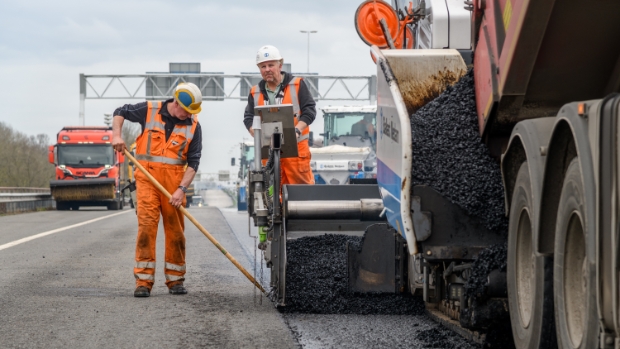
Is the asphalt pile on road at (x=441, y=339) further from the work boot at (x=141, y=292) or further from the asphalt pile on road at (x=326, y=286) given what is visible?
the work boot at (x=141, y=292)

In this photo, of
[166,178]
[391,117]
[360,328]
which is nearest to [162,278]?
[166,178]

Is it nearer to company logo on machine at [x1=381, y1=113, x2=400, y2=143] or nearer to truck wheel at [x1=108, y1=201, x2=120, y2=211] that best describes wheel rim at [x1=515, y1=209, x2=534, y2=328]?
company logo on machine at [x1=381, y1=113, x2=400, y2=143]

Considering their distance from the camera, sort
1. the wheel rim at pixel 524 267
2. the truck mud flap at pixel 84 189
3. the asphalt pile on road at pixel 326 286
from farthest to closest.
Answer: the truck mud flap at pixel 84 189
the asphalt pile on road at pixel 326 286
the wheel rim at pixel 524 267

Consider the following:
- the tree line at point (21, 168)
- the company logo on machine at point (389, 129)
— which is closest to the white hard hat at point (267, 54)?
the company logo on machine at point (389, 129)

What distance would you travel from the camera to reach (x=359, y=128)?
26875 millimetres

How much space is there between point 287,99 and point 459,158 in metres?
3.05

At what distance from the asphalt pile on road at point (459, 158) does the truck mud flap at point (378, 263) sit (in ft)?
4.47

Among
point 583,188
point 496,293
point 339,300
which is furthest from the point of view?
point 339,300

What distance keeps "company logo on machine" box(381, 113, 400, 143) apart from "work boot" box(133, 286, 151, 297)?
2.61 meters

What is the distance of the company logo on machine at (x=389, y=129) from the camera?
4958 millimetres

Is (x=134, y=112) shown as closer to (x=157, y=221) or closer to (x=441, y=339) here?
(x=157, y=221)

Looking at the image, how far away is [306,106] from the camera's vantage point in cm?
766

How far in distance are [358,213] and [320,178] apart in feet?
59.5

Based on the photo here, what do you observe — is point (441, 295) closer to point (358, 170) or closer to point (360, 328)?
point (360, 328)
